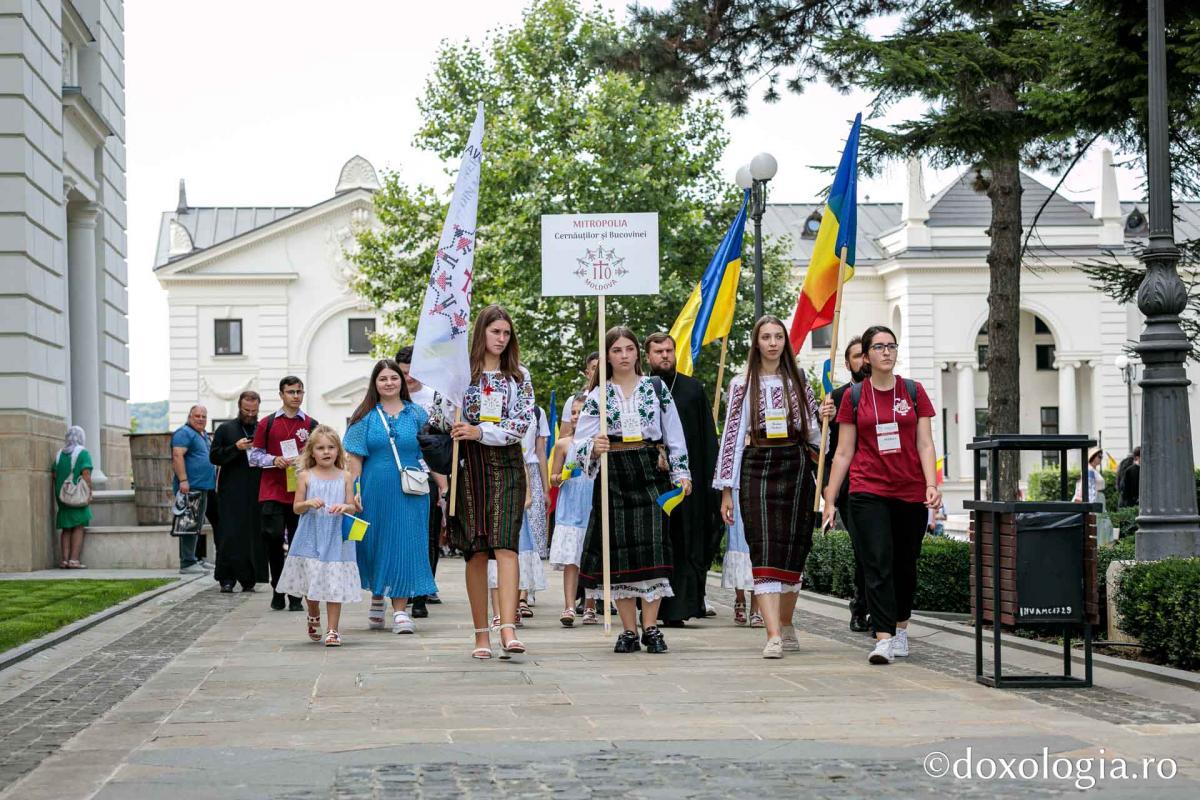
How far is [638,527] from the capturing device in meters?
10.4

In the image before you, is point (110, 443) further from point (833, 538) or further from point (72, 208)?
point (833, 538)

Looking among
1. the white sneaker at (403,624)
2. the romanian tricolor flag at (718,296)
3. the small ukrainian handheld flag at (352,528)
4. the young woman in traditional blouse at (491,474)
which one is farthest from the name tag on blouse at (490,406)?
the romanian tricolor flag at (718,296)

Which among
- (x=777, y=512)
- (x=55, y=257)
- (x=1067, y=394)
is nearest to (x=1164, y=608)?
(x=777, y=512)

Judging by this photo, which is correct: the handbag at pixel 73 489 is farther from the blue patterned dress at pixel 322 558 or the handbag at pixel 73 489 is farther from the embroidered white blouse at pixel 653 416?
the embroidered white blouse at pixel 653 416

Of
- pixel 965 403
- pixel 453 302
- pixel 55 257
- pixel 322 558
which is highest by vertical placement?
pixel 55 257

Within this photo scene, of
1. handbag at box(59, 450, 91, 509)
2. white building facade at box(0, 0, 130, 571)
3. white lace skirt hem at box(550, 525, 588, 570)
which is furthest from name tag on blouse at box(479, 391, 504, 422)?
handbag at box(59, 450, 91, 509)

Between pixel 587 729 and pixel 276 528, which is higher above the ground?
pixel 276 528

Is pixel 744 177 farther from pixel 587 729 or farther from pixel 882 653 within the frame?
pixel 587 729

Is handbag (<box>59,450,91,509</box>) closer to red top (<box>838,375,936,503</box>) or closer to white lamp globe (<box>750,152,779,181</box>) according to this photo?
white lamp globe (<box>750,152,779,181</box>)

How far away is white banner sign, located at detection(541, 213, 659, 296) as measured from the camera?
460 inches

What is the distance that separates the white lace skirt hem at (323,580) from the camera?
1126 centimetres

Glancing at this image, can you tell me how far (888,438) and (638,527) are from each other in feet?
5.42

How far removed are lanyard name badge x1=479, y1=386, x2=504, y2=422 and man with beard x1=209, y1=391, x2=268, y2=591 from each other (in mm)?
6406

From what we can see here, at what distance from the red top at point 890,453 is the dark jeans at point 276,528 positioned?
257 inches
